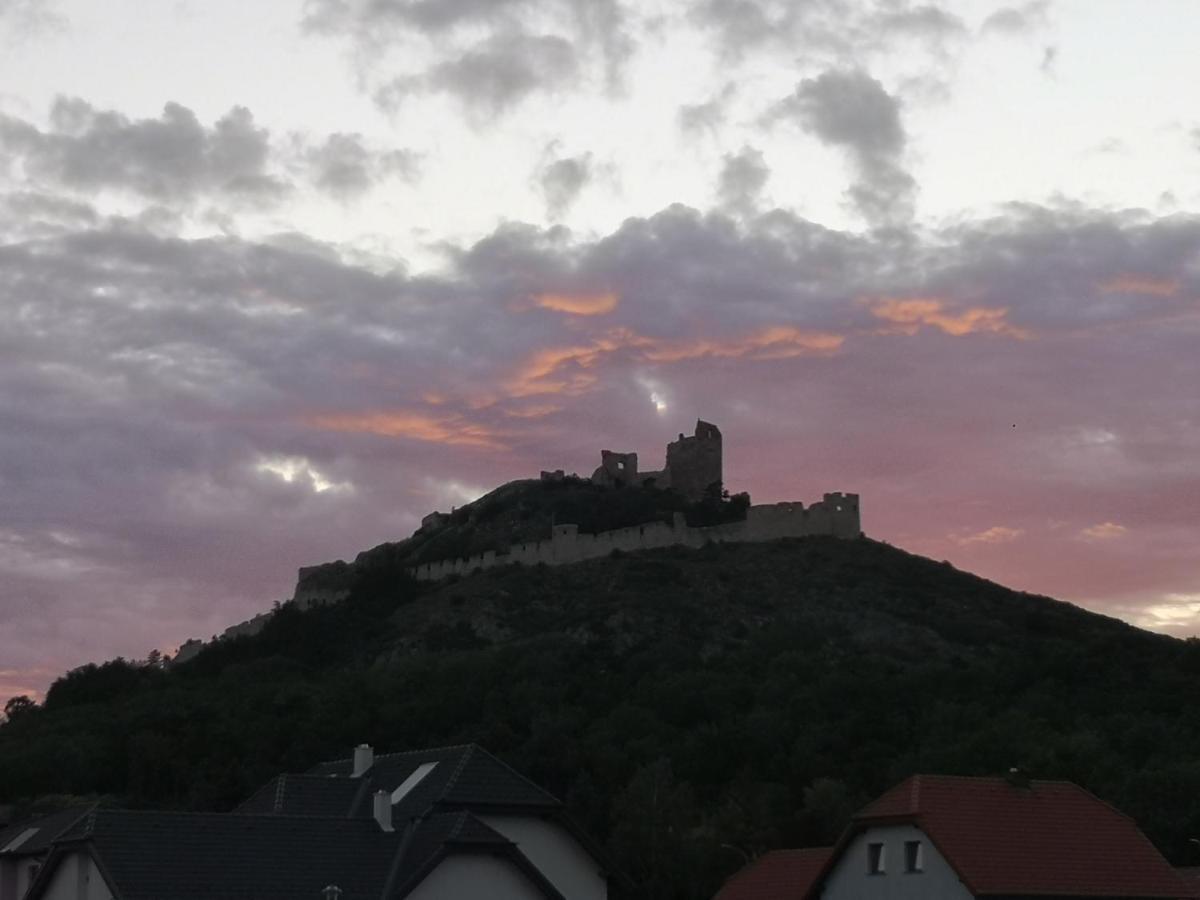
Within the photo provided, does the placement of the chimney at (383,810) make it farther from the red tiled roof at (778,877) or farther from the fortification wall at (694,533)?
the fortification wall at (694,533)

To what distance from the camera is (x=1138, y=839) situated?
138 feet

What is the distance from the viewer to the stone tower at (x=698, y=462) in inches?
4941

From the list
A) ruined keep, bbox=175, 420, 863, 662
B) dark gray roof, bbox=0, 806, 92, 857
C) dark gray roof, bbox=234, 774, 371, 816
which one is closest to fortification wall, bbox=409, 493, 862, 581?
ruined keep, bbox=175, 420, 863, 662

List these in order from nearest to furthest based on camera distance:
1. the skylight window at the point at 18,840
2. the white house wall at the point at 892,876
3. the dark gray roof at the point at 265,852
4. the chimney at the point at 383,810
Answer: the dark gray roof at the point at 265,852 < the white house wall at the point at 892,876 < the chimney at the point at 383,810 < the skylight window at the point at 18,840

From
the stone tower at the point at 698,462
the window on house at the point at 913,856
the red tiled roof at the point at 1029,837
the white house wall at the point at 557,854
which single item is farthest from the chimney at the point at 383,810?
the stone tower at the point at 698,462

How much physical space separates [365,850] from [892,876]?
1139cm

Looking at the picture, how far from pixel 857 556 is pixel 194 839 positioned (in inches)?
2869

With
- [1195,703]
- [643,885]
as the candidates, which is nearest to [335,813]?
[643,885]

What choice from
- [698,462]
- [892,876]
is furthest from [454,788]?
[698,462]

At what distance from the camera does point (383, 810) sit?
4241cm

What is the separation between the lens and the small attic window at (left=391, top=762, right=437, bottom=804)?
145ft

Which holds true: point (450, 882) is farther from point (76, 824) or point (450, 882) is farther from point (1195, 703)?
point (1195, 703)

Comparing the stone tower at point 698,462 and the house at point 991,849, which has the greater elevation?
the stone tower at point 698,462

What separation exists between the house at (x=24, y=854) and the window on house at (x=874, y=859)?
751 inches
